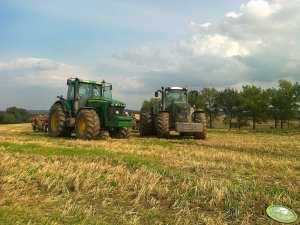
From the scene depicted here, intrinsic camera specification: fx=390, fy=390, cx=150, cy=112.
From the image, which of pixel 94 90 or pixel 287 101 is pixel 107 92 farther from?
pixel 287 101

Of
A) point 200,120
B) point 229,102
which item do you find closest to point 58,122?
point 200,120

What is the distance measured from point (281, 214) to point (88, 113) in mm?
12103

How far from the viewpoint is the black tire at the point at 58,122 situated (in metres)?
18.2

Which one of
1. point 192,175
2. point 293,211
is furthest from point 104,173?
point 293,211

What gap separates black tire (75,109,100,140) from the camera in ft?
52.9

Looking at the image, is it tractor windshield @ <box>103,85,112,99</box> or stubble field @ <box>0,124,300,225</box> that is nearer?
stubble field @ <box>0,124,300,225</box>

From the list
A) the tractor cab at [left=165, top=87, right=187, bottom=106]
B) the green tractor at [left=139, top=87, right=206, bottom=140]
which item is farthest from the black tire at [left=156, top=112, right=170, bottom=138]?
the tractor cab at [left=165, top=87, right=187, bottom=106]

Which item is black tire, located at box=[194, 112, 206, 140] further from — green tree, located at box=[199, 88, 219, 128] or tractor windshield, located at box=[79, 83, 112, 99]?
green tree, located at box=[199, 88, 219, 128]

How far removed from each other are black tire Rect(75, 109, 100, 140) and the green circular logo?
1157cm

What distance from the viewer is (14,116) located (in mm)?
75125

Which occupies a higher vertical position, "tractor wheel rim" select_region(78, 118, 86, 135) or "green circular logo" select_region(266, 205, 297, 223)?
"tractor wheel rim" select_region(78, 118, 86, 135)

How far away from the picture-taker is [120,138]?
18.0m

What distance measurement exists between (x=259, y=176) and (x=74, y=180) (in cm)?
362

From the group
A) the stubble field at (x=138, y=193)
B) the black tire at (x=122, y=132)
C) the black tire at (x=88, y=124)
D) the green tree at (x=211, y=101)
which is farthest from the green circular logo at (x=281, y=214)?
the green tree at (x=211, y=101)
